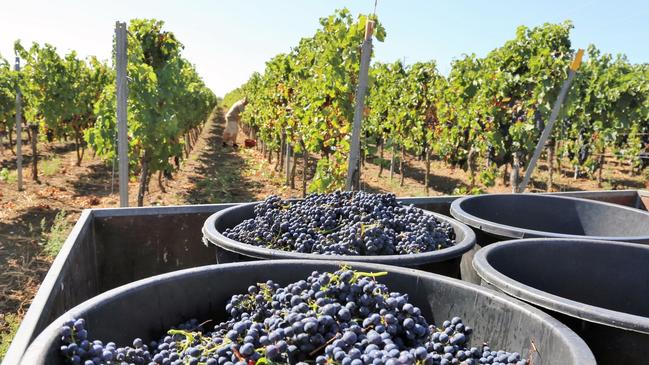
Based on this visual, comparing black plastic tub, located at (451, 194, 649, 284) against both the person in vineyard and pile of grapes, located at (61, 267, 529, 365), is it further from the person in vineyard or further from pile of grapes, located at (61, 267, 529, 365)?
the person in vineyard

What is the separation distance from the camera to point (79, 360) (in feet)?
3.53

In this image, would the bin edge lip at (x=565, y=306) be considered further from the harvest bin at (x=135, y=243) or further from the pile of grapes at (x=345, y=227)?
the harvest bin at (x=135, y=243)

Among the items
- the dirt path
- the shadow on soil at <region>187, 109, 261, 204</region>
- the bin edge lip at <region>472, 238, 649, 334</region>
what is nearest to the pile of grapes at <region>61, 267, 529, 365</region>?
the bin edge lip at <region>472, 238, 649, 334</region>

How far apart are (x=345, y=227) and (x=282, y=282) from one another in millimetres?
660

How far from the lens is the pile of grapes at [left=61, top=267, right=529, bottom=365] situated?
1111 millimetres

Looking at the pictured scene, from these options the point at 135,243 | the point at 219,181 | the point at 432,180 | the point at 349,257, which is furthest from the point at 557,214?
the point at 432,180

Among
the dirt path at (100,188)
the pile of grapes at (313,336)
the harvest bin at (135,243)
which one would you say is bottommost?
the dirt path at (100,188)

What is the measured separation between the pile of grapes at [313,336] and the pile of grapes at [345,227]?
54cm

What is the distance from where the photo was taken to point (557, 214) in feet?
10.2

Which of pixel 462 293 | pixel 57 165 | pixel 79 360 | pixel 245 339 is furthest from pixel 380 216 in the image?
pixel 57 165

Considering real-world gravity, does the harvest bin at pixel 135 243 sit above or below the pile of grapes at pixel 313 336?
below

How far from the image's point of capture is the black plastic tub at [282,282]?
1.24 meters

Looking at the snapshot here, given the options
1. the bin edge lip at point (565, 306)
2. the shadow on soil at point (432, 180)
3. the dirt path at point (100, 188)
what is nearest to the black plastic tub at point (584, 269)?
the bin edge lip at point (565, 306)

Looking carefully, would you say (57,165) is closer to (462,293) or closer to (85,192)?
(85,192)
